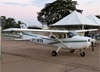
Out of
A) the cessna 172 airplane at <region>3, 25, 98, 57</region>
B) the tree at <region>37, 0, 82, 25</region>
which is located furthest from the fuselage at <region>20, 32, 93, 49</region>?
the tree at <region>37, 0, 82, 25</region>

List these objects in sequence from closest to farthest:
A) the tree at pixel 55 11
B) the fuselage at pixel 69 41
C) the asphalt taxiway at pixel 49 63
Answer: the asphalt taxiway at pixel 49 63 < the fuselage at pixel 69 41 < the tree at pixel 55 11

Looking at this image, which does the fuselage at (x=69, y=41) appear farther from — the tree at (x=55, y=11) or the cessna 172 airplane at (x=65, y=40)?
the tree at (x=55, y=11)

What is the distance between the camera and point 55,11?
52.7m

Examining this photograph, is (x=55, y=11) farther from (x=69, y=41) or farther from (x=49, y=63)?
(x=49, y=63)

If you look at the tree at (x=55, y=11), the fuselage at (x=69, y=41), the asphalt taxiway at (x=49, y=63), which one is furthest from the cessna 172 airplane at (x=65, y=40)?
the tree at (x=55, y=11)

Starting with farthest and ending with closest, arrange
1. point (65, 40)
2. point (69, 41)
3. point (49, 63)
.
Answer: point (65, 40), point (69, 41), point (49, 63)

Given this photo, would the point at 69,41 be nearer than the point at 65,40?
Yes

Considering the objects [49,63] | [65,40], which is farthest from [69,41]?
[49,63]

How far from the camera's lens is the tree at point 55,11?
52.6 meters

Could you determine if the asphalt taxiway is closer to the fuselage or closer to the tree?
the fuselage

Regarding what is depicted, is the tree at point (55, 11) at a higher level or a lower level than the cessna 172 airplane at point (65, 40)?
higher

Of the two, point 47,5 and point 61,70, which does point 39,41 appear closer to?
point 61,70

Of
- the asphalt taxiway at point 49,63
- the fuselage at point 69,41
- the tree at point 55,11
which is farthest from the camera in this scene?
the tree at point 55,11

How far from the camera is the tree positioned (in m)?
52.6
